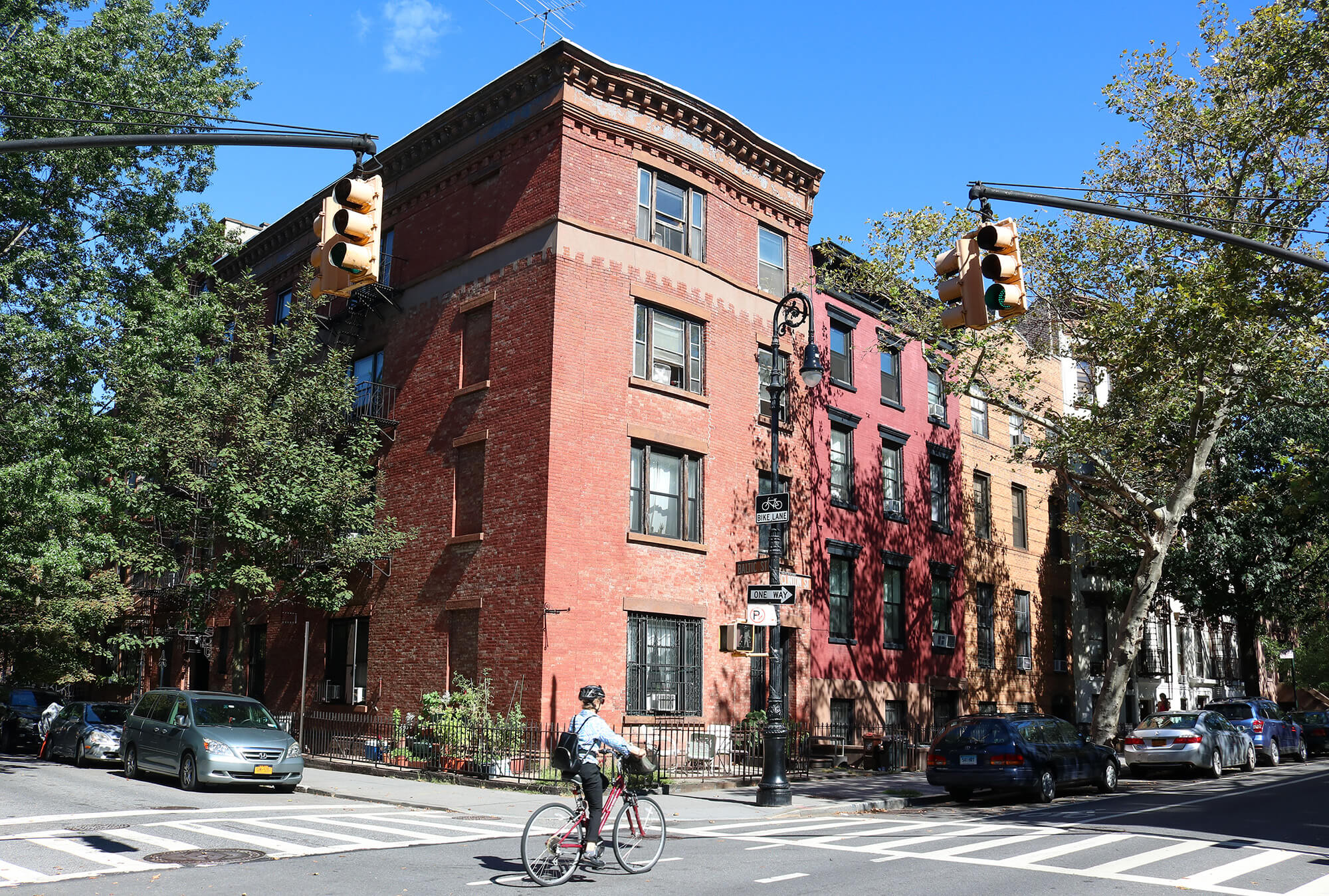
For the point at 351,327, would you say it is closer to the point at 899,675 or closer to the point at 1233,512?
the point at 899,675

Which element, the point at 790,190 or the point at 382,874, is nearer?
the point at 382,874

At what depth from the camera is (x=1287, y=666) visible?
198ft

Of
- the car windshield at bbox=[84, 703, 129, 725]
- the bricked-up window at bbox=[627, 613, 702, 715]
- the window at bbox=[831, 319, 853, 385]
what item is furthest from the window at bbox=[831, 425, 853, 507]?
the car windshield at bbox=[84, 703, 129, 725]

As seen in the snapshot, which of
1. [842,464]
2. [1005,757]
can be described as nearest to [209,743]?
[1005,757]

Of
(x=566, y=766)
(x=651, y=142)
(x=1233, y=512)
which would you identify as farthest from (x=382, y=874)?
(x=1233, y=512)

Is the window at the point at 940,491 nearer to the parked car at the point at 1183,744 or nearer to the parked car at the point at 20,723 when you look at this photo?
the parked car at the point at 1183,744

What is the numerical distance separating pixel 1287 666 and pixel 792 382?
48.3 meters

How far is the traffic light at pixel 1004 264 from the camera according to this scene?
9.27 m

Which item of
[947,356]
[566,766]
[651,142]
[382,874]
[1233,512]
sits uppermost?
[651,142]

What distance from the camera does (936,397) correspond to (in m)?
33.7

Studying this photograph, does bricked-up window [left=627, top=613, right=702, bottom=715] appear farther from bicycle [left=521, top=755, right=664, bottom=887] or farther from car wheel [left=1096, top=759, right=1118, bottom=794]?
bicycle [left=521, top=755, right=664, bottom=887]

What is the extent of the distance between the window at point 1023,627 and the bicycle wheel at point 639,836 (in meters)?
27.1

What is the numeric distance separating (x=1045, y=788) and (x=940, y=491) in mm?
14787

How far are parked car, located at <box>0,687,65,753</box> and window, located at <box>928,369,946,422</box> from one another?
27.3m
